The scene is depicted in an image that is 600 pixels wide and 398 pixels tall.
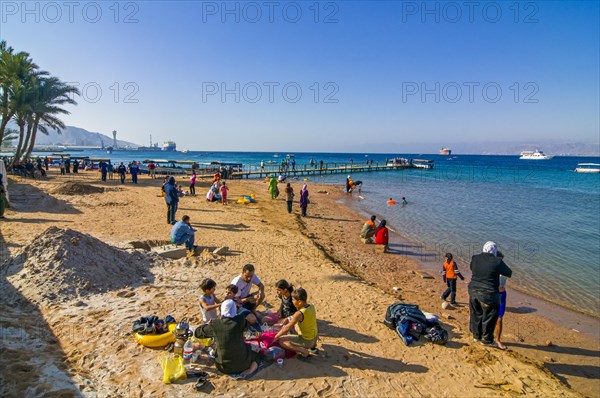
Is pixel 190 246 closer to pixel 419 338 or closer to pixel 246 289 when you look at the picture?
pixel 246 289

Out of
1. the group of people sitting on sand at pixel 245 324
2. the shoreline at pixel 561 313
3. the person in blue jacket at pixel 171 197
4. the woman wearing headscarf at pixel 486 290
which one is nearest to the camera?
the group of people sitting on sand at pixel 245 324

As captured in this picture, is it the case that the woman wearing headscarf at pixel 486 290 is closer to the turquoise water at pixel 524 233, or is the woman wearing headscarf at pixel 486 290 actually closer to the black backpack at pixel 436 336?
the black backpack at pixel 436 336

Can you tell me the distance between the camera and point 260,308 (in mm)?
6867

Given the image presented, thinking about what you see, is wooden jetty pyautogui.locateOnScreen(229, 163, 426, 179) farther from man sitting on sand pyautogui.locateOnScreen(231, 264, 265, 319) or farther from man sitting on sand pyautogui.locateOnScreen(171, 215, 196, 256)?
man sitting on sand pyautogui.locateOnScreen(231, 264, 265, 319)

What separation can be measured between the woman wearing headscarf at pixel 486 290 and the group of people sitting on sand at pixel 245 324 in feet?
9.21

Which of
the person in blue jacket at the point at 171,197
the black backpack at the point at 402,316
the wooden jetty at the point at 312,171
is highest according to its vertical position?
the wooden jetty at the point at 312,171

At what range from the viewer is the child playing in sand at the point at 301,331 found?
16.4ft

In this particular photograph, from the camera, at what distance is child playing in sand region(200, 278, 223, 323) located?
549cm

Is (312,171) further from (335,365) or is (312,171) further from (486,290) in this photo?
(335,365)

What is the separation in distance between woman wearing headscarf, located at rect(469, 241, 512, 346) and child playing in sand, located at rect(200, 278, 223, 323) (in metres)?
4.26

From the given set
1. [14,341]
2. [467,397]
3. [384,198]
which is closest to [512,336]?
[467,397]

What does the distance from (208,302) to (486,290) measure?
14.9 ft

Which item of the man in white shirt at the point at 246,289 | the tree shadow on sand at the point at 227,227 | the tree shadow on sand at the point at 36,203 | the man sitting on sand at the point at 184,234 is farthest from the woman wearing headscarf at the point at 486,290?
the tree shadow on sand at the point at 36,203

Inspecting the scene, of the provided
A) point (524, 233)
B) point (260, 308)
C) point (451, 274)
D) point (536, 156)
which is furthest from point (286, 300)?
point (536, 156)
